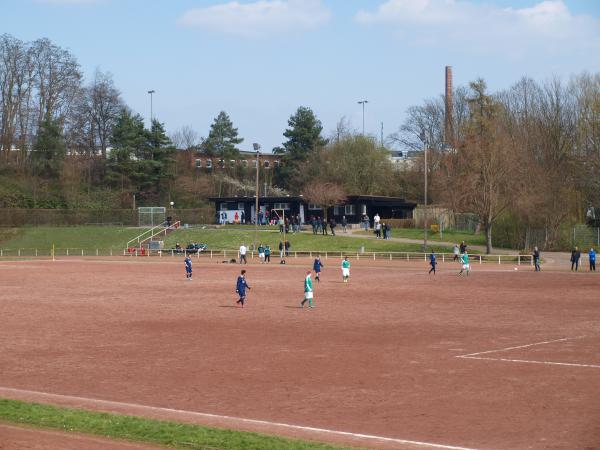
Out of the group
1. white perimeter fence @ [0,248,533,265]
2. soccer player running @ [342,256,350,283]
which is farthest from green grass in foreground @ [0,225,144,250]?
soccer player running @ [342,256,350,283]

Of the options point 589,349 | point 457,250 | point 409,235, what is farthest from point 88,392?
point 409,235

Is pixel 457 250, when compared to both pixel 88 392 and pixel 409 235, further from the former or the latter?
pixel 88 392

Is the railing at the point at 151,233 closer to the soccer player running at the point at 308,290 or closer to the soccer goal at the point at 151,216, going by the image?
the soccer goal at the point at 151,216

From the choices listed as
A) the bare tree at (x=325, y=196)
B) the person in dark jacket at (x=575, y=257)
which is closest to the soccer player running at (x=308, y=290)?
the person in dark jacket at (x=575, y=257)

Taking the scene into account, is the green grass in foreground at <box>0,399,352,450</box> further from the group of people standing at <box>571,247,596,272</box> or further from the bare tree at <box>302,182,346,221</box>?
the bare tree at <box>302,182,346,221</box>

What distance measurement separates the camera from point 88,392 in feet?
55.6

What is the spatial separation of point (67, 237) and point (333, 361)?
250 ft

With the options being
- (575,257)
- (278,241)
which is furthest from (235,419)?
(278,241)

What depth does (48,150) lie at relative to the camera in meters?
107

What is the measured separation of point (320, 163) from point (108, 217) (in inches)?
1143

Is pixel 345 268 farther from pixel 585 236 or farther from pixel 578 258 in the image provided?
pixel 585 236

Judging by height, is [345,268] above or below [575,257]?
below

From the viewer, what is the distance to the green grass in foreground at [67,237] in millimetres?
88438

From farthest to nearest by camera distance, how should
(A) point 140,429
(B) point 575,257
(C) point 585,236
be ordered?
(C) point 585,236, (B) point 575,257, (A) point 140,429
